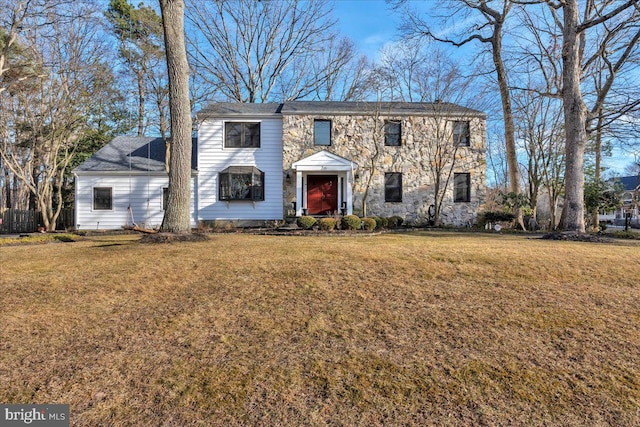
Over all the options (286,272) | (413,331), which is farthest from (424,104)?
(413,331)

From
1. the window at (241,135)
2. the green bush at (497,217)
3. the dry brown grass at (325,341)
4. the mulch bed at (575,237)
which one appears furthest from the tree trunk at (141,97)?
the mulch bed at (575,237)

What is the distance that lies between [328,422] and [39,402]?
6.31ft

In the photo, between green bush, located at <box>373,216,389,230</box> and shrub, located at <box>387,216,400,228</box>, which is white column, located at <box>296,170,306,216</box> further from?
shrub, located at <box>387,216,400,228</box>

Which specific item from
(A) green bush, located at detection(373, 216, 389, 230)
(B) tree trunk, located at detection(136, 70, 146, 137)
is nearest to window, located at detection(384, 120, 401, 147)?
(A) green bush, located at detection(373, 216, 389, 230)

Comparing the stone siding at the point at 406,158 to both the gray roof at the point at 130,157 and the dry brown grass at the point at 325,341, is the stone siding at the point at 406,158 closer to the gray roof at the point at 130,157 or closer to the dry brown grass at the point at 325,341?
the gray roof at the point at 130,157

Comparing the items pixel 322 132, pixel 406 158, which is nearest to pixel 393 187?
pixel 406 158

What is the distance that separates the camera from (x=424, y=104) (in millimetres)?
16172

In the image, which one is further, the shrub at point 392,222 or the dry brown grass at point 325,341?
the shrub at point 392,222

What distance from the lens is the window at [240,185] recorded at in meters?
15.3

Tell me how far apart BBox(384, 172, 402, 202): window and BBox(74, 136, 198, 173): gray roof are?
8826 millimetres

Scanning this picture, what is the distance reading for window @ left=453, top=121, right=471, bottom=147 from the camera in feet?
50.8

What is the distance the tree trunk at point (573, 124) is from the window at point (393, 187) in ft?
23.0

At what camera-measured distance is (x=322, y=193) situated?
51.9ft

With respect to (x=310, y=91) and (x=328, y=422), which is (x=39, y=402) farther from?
(x=310, y=91)
